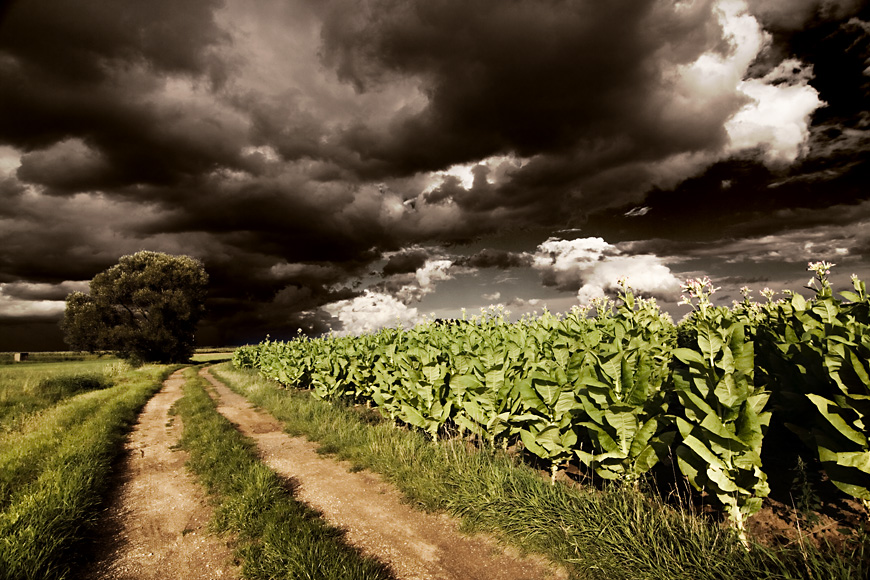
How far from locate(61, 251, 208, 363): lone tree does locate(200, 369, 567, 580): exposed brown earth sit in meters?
52.6

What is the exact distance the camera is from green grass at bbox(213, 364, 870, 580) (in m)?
3.42

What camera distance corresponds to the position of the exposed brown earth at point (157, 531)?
14.7 feet

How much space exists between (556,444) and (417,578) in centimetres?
253

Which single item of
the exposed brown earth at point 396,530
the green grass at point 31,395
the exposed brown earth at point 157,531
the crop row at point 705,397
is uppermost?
the crop row at point 705,397

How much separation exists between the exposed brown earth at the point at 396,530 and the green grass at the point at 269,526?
305mm

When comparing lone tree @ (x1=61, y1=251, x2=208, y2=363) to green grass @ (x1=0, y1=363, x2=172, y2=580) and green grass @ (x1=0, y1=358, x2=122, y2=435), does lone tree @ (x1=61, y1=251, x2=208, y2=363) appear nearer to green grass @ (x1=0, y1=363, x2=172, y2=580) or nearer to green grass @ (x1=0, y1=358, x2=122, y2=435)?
green grass @ (x1=0, y1=358, x2=122, y2=435)

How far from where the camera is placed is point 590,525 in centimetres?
437

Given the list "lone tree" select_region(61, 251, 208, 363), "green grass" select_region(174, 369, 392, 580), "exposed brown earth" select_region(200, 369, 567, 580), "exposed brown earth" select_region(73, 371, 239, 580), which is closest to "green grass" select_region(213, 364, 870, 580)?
"exposed brown earth" select_region(200, 369, 567, 580)

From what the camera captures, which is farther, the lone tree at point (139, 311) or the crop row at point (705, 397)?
the lone tree at point (139, 311)

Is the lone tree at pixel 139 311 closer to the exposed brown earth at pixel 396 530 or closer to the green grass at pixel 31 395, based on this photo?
the green grass at pixel 31 395

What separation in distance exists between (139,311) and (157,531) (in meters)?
57.6

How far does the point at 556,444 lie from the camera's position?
A: 558 centimetres

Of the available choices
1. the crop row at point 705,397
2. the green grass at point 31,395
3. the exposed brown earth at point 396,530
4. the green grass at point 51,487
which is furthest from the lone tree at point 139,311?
the crop row at point 705,397

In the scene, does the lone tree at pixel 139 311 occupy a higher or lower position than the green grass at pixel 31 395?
higher
